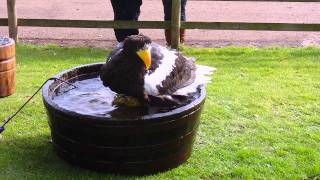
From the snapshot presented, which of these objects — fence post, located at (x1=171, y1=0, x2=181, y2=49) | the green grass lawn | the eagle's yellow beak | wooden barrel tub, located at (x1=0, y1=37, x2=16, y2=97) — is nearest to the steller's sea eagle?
the eagle's yellow beak

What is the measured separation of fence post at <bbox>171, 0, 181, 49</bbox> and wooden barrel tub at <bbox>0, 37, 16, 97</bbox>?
2.79 metres

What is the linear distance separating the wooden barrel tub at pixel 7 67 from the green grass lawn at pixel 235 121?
11 centimetres

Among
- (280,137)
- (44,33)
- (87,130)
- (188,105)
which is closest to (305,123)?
(280,137)

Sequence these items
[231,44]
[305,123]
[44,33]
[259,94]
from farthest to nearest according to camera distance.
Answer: [44,33] → [231,44] → [259,94] → [305,123]

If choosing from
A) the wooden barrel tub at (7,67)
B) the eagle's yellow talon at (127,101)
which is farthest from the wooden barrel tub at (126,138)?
the wooden barrel tub at (7,67)

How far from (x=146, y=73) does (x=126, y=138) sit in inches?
24.9

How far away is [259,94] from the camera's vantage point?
6.42 meters

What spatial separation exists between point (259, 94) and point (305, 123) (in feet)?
3.17

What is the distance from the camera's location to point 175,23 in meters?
8.11

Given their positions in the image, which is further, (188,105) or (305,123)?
(305,123)

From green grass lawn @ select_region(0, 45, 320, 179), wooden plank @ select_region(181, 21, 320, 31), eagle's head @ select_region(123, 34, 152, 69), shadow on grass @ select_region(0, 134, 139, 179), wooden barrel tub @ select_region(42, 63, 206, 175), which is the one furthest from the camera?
wooden plank @ select_region(181, 21, 320, 31)

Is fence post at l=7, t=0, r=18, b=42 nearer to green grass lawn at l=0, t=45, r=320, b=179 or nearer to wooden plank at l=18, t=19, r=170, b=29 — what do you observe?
wooden plank at l=18, t=19, r=170, b=29

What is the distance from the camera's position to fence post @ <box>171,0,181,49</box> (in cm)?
798

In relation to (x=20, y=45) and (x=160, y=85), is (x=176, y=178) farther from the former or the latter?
(x=20, y=45)
